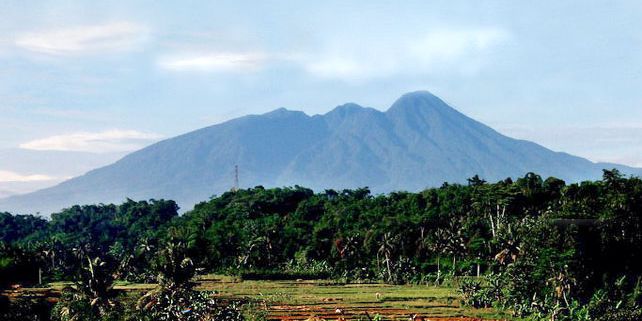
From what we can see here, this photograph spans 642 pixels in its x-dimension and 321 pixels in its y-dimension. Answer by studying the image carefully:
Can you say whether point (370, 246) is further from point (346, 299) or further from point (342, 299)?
point (342, 299)

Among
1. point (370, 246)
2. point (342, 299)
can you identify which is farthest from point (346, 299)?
point (370, 246)

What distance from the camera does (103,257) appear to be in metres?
118

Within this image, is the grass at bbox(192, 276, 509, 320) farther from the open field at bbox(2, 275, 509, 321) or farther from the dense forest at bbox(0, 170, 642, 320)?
the dense forest at bbox(0, 170, 642, 320)

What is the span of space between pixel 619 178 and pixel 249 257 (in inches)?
1875

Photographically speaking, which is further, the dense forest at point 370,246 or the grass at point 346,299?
the grass at point 346,299

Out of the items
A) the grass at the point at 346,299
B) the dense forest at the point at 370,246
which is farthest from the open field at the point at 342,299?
the dense forest at the point at 370,246

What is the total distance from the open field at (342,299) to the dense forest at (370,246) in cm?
286

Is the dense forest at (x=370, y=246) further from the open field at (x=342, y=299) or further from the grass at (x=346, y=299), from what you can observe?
the grass at (x=346, y=299)

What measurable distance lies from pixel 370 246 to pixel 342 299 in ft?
104

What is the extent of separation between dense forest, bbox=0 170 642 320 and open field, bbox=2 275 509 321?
286 cm

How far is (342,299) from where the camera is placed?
68.6 m

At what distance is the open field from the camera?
57.1m

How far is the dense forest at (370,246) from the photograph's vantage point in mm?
51344

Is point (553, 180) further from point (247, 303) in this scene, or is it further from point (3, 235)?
point (3, 235)
